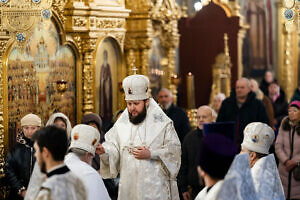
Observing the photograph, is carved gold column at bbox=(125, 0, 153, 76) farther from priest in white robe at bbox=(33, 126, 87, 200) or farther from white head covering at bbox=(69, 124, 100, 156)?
priest in white robe at bbox=(33, 126, 87, 200)

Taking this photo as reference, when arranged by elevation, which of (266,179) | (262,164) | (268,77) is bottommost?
(266,179)

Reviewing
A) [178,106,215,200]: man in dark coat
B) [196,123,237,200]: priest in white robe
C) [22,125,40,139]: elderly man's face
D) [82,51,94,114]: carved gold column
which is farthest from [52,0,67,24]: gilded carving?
[196,123,237,200]: priest in white robe

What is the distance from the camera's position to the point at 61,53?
10781 millimetres

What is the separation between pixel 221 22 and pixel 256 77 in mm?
3913

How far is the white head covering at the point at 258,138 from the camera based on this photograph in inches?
266

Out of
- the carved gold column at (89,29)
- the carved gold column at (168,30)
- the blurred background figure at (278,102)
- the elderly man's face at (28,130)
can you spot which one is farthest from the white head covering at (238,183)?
the blurred background figure at (278,102)

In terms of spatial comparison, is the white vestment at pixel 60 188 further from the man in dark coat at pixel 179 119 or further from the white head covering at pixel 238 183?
the man in dark coat at pixel 179 119

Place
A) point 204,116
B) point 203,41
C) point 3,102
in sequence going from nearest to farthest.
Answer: point 204,116
point 3,102
point 203,41

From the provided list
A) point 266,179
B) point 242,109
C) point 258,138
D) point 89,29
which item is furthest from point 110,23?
point 266,179

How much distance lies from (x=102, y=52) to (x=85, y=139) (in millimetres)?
5877

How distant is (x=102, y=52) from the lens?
11656 mm

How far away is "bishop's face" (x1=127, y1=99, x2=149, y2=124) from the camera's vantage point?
7500 mm

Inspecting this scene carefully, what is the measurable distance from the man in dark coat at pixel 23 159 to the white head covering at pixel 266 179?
2720 millimetres

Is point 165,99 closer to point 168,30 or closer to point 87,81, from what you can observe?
point 87,81
